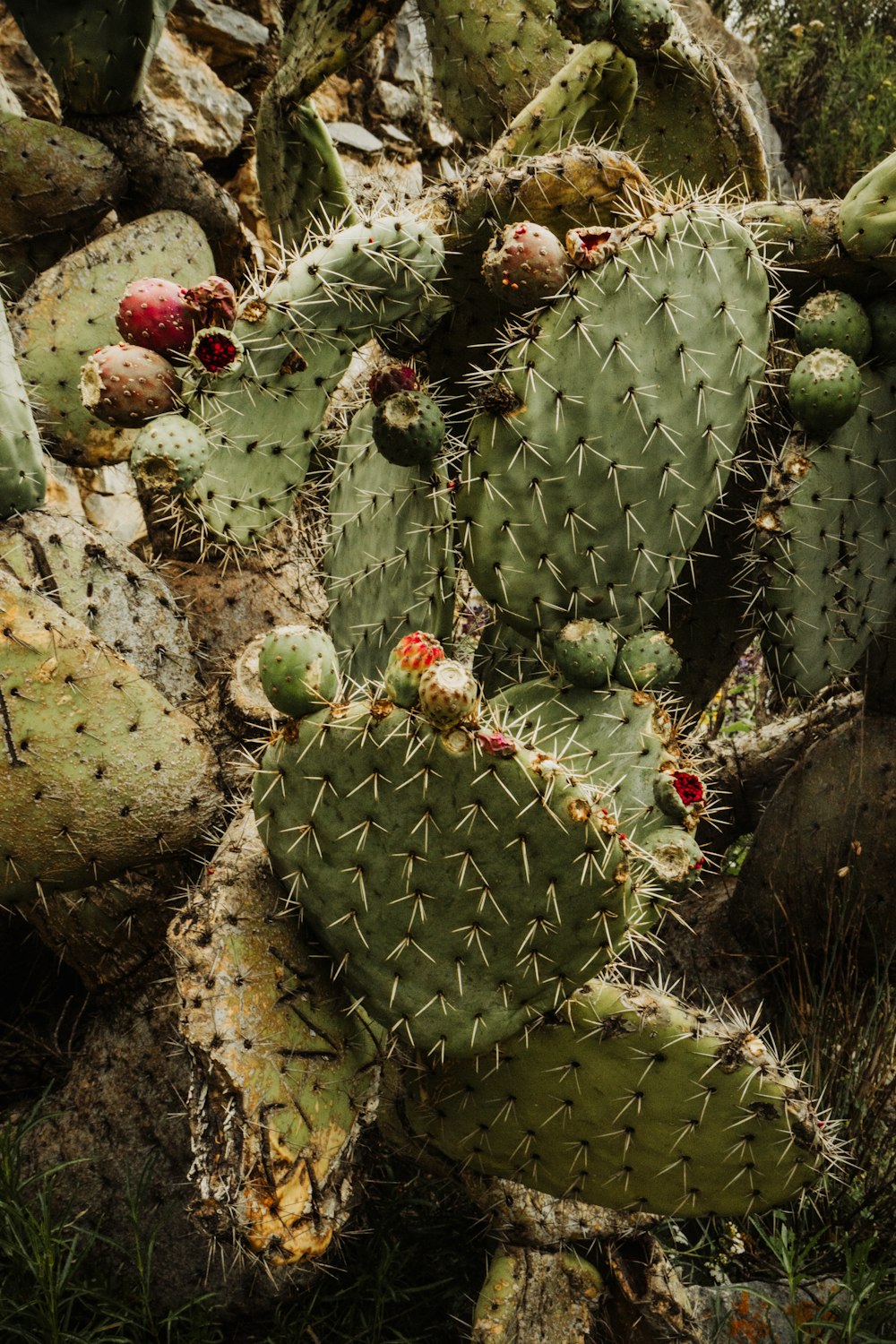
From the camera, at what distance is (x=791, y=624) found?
213 cm

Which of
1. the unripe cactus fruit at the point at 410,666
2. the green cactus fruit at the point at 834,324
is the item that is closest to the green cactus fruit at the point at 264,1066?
the unripe cactus fruit at the point at 410,666

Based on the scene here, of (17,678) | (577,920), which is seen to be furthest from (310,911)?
(17,678)

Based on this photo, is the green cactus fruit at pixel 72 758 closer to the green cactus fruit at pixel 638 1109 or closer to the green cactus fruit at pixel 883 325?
the green cactus fruit at pixel 638 1109

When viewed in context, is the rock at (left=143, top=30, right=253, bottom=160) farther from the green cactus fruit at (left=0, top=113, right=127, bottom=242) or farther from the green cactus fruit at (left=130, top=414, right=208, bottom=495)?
the green cactus fruit at (left=130, top=414, right=208, bottom=495)

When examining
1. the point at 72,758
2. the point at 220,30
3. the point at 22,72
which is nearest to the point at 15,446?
the point at 72,758

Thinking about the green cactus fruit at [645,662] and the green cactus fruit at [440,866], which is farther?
the green cactus fruit at [645,662]

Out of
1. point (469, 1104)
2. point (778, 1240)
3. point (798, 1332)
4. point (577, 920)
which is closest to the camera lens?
point (577, 920)

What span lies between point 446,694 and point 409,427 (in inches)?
28.9

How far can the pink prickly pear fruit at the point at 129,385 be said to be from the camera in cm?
170

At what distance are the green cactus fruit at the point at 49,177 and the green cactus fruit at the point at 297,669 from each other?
172 centimetres

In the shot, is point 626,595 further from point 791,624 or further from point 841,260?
point 841,260

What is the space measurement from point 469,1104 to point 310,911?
406 mm

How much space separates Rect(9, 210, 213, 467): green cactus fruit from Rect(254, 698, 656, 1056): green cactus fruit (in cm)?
132

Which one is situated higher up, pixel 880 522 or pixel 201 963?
pixel 880 522
